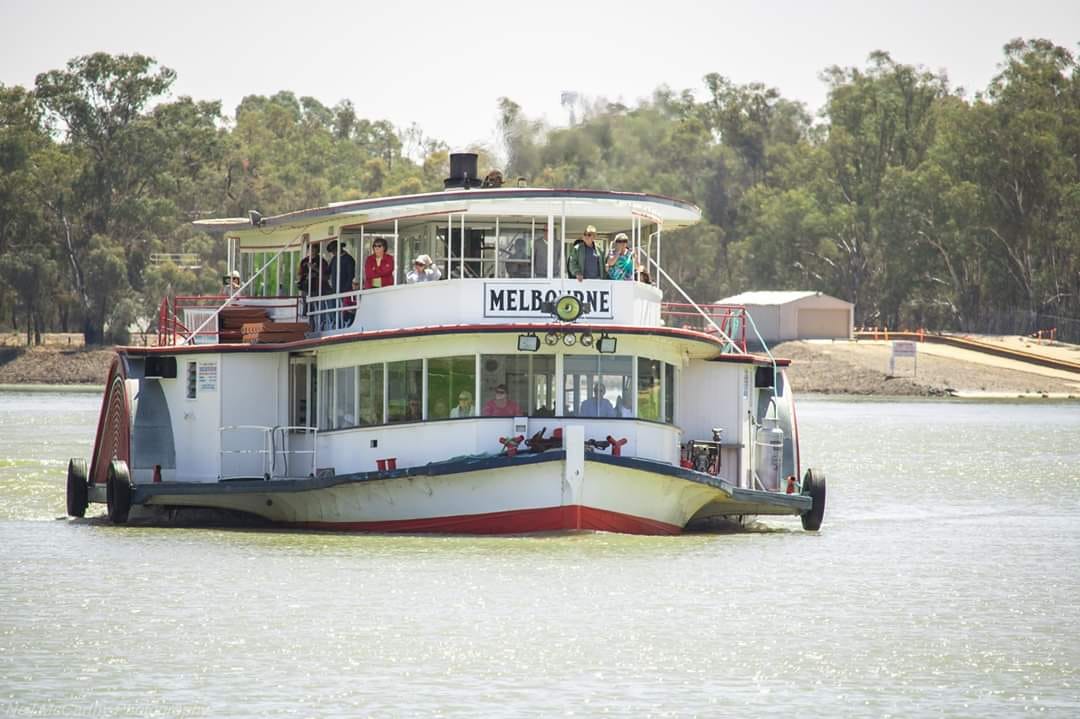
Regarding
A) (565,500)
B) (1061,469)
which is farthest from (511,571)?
(1061,469)

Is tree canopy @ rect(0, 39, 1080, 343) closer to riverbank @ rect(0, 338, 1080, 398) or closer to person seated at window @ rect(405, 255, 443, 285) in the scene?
riverbank @ rect(0, 338, 1080, 398)

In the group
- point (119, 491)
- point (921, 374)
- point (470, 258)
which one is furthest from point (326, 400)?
point (921, 374)

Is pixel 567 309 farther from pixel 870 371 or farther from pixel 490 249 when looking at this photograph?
pixel 870 371

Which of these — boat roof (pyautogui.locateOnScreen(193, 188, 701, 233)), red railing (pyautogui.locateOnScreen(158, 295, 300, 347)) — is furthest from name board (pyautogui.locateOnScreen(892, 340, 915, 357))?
boat roof (pyautogui.locateOnScreen(193, 188, 701, 233))

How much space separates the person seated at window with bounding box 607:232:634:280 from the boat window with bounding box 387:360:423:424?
2875mm

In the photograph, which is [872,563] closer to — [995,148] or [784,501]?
[784,501]

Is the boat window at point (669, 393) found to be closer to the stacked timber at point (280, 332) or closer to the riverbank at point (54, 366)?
the stacked timber at point (280, 332)

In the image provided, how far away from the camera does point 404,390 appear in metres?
26.5

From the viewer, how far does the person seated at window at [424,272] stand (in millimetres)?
26672

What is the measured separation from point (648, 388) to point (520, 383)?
184cm

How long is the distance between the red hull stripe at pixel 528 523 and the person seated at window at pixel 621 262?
3.23m

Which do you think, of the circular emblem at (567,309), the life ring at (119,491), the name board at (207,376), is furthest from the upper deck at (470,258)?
the life ring at (119,491)

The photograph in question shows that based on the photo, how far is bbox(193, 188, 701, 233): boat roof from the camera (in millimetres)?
26219

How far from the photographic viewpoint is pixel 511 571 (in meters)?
24.6
